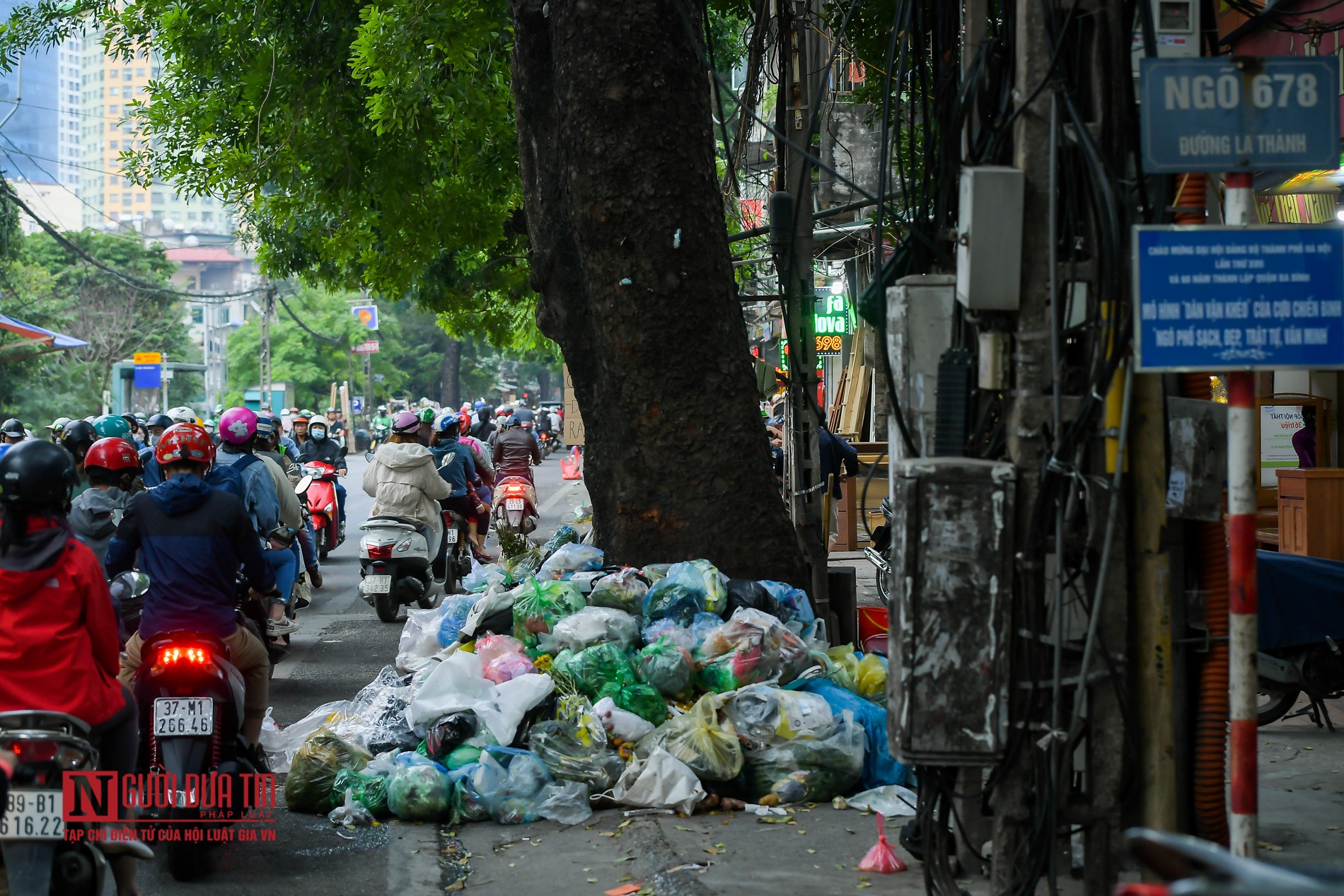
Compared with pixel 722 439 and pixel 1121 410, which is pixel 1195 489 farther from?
pixel 722 439

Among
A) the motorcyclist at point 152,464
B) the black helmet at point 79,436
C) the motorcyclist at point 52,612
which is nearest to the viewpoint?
the motorcyclist at point 52,612

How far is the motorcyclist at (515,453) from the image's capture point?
17.5 metres

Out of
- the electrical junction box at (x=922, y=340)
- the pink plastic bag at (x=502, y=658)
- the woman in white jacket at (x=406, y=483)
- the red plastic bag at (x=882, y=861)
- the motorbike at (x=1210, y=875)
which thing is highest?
the electrical junction box at (x=922, y=340)

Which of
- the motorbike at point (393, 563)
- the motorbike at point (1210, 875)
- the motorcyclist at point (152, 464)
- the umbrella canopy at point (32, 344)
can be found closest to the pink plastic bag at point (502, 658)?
the motorcyclist at point (152, 464)

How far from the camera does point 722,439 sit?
26.1 ft

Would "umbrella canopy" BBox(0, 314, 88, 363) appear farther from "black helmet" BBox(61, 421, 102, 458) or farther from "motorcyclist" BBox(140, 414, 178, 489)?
"black helmet" BBox(61, 421, 102, 458)

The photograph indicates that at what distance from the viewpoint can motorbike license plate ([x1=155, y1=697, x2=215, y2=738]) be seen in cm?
512

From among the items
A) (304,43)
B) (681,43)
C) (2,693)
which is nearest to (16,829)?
(2,693)

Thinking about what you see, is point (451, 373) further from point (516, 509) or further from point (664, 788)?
point (664, 788)

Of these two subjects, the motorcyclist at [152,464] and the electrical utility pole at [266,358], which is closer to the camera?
the motorcyclist at [152,464]

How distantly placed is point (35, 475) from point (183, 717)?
1246 mm

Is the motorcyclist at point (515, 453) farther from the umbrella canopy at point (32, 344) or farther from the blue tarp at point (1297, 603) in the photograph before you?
the umbrella canopy at point (32, 344)

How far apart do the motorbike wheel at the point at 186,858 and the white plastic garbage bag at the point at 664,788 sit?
178 centimetres

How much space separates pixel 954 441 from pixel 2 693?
3108 millimetres
